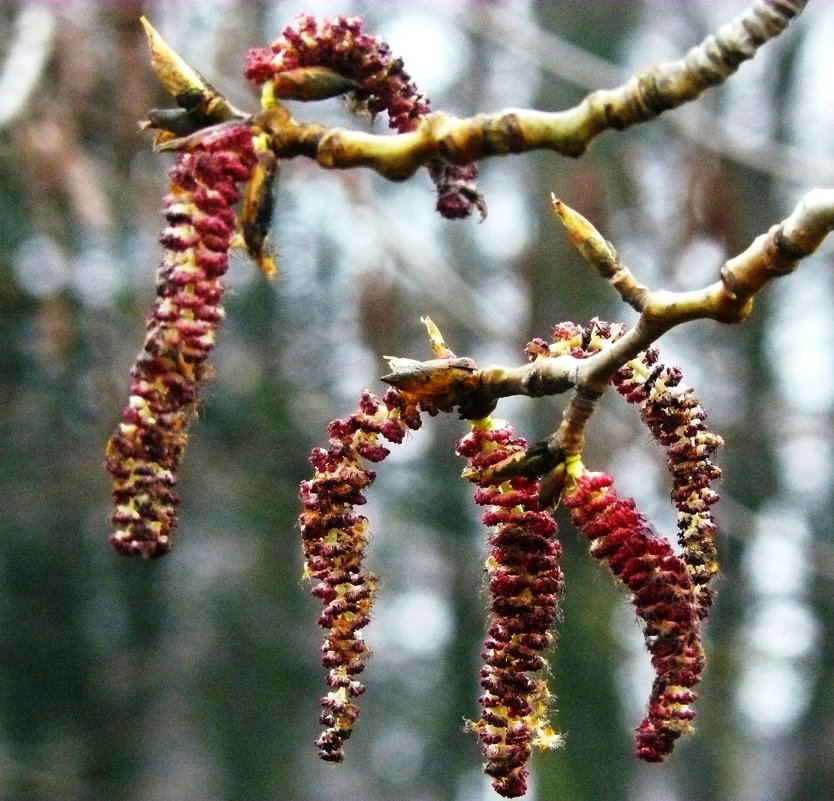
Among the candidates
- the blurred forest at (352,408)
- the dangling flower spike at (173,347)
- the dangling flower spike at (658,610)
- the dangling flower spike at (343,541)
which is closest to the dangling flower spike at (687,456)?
the dangling flower spike at (658,610)

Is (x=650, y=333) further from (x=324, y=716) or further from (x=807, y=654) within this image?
(x=807, y=654)

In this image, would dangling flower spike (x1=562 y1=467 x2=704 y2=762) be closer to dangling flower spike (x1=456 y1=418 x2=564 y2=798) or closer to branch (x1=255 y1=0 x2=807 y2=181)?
dangling flower spike (x1=456 y1=418 x2=564 y2=798)

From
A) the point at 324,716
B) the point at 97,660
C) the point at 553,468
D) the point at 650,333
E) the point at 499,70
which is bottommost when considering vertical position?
the point at 97,660

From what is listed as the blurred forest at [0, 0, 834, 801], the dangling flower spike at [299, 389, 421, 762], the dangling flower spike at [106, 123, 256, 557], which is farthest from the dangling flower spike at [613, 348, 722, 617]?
the blurred forest at [0, 0, 834, 801]

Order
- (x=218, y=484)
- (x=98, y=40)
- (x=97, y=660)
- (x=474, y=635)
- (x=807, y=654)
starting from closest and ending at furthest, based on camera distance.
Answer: (x=98, y=40)
(x=218, y=484)
(x=97, y=660)
(x=474, y=635)
(x=807, y=654)

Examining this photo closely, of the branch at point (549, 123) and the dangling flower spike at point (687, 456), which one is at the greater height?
the branch at point (549, 123)

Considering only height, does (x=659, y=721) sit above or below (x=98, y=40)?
below

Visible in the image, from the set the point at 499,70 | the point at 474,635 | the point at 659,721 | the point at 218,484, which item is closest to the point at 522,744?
the point at 659,721

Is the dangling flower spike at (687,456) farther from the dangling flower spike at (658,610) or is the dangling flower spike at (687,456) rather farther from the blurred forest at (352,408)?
the blurred forest at (352,408)
